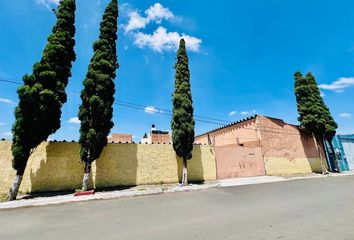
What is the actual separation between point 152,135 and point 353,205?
2999 centimetres

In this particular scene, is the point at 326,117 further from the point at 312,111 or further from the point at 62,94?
the point at 62,94

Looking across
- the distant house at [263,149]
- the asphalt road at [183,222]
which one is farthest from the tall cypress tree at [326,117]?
the asphalt road at [183,222]

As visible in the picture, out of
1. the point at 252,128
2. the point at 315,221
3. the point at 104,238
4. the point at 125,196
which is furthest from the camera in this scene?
the point at 252,128

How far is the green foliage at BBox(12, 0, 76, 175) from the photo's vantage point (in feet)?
33.6

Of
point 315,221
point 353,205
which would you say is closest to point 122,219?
point 315,221

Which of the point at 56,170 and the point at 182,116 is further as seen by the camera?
the point at 182,116

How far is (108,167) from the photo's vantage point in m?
13.6

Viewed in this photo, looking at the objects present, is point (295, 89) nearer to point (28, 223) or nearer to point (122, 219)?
point (122, 219)

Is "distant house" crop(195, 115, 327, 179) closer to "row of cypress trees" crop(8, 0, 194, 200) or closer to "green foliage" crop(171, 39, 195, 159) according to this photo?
"green foliage" crop(171, 39, 195, 159)

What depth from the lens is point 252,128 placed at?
23.0 metres

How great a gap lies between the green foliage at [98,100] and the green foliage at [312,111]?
904 inches

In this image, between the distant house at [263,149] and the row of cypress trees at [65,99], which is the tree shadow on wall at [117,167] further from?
the distant house at [263,149]

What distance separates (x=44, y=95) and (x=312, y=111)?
27.2 meters

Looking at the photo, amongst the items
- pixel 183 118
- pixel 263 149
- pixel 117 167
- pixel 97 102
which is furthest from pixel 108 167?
pixel 263 149
